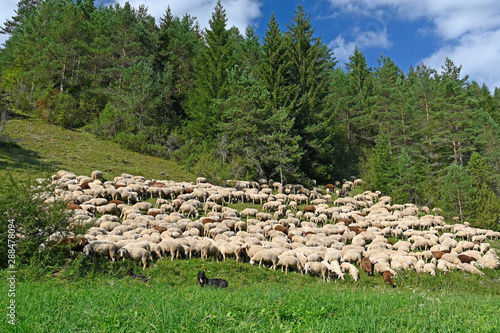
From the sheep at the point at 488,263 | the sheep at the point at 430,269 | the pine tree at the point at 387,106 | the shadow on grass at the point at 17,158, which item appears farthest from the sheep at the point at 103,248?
the pine tree at the point at 387,106

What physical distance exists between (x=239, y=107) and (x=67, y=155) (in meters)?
20.0

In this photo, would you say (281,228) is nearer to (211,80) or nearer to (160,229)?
(160,229)

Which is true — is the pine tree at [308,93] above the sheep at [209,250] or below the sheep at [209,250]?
above

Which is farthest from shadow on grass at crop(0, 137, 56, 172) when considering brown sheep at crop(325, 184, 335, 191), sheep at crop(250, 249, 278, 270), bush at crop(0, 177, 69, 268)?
brown sheep at crop(325, 184, 335, 191)

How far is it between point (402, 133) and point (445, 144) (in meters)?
6.49

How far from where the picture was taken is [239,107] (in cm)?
3925

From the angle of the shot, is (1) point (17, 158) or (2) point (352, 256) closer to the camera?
(2) point (352, 256)

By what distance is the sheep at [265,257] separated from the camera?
1466 centimetres

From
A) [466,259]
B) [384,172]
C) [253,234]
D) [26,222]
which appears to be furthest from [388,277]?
[384,172]

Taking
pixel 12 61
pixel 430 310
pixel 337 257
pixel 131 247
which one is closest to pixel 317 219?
pixel 337 257

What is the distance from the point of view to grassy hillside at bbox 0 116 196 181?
88.3 ft

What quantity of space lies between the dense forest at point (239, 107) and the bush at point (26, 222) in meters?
21.4

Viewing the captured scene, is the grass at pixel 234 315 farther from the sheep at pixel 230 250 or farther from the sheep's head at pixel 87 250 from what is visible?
the sheep at pixel 230 250

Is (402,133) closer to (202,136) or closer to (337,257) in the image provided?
(202,136)
